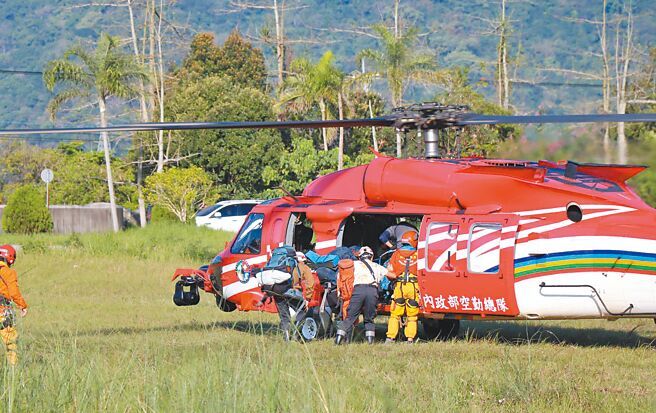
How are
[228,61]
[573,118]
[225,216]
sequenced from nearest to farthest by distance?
[573,118] → [225,216] → [228,61]

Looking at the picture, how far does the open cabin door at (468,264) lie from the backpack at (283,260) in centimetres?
182

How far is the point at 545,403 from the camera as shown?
31.8 ft

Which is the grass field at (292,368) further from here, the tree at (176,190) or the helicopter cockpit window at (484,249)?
the tree at (176,190)

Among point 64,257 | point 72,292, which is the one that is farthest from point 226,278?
point 64,257

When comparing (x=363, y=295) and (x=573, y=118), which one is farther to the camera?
(x=363, y=295)

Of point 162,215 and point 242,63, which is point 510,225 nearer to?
point 162,215

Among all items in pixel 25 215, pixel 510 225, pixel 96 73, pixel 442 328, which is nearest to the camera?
pixel 510 225

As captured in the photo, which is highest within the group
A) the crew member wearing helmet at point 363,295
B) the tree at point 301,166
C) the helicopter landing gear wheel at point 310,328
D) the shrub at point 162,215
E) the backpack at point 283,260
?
the backpack at point 283,260


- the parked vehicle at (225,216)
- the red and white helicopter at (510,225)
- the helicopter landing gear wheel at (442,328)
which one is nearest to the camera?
the red and white helicopter at (510,225)

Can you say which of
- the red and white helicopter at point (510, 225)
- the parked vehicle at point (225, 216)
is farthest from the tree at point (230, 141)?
the red and white helicopter at point (510, 225)

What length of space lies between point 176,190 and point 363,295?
29.0 metres

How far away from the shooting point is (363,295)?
1460 centimetres

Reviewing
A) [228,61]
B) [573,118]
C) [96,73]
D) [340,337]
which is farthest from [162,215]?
[573,118]

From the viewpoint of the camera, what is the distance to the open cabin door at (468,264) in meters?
13.5
